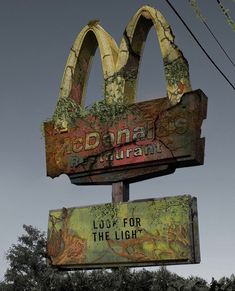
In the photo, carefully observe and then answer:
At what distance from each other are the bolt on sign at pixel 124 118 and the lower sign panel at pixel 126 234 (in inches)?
33.7

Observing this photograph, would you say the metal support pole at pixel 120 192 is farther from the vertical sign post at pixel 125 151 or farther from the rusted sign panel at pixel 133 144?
the rusted sign panel at pixel 133 144

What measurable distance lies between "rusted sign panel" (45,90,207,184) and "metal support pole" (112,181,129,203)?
153 mm

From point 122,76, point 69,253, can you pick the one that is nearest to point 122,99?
point 122,76

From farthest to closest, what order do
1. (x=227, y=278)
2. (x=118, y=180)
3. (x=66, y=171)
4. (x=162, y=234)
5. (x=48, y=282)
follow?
(x=48, y=282), (x=227, y=278), (x=66, y=171), (x=118, y=180), (x=162, y=234)

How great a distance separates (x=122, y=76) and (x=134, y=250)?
4.59 m

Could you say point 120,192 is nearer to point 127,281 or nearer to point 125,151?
point 125,151

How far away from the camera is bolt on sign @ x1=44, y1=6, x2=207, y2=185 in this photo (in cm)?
1224

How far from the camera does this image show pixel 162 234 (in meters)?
11.9

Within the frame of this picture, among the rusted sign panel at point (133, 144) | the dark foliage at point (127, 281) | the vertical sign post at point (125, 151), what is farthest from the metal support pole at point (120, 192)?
the dark foliage at point (127, 281)

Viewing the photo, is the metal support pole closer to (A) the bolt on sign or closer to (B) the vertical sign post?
(B) the vertical sign post

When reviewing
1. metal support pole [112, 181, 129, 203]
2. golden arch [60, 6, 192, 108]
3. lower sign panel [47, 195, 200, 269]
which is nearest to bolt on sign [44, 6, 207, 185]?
golden arch [60, 6, 192, 108]

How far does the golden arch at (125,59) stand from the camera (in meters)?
12.7

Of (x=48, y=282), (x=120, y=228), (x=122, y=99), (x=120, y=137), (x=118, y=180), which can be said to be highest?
(x=122, y=99)

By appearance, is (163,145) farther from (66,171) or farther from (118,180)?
(66,171)
